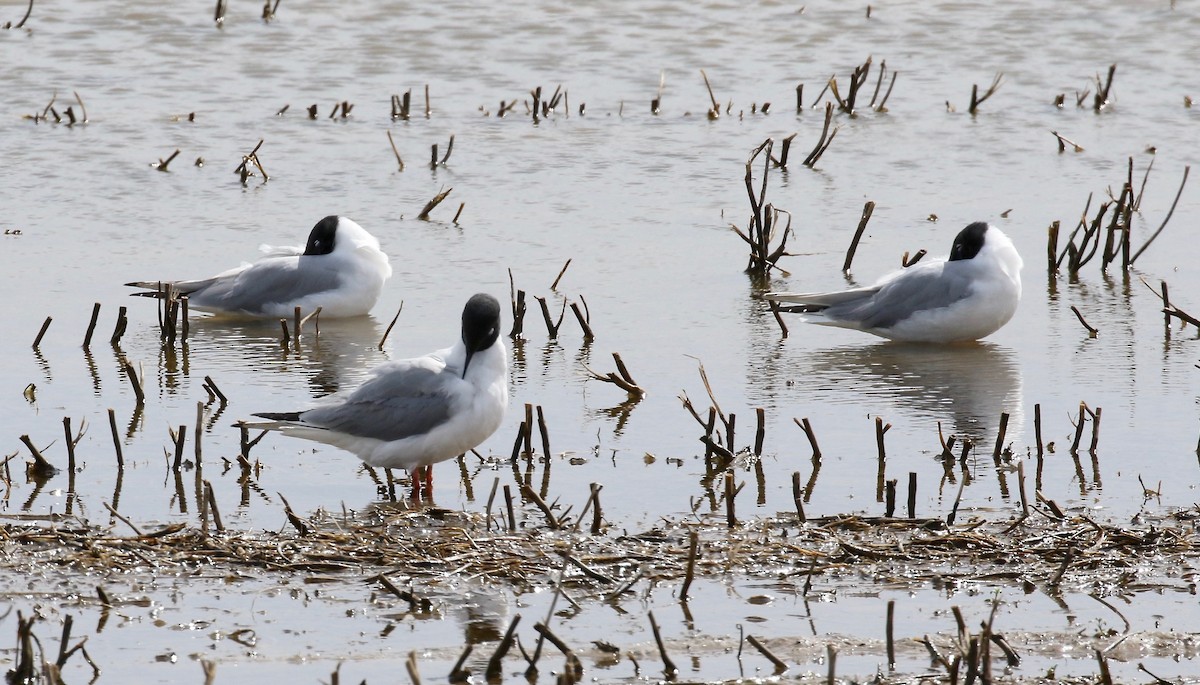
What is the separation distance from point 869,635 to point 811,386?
3.50 meters

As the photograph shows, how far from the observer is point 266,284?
32.8 feet

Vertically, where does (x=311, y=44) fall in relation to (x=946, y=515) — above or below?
above

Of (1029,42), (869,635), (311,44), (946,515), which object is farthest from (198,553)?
(1029,42)

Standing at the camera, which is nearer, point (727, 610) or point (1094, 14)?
point (727, 610)

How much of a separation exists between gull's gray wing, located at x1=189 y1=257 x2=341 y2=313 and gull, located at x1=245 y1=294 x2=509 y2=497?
3.13 metres

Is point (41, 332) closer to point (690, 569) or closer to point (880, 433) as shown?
point (880, 433)

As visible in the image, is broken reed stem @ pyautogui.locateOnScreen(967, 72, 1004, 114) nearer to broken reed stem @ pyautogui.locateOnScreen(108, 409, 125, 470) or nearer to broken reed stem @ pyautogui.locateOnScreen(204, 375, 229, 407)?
broken reed stem @ pyautogui.locateOnScreen(204, 375, 229, 407)

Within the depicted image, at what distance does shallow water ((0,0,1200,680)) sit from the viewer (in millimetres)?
6887

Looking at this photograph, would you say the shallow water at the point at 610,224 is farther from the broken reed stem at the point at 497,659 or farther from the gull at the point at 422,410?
the broken reed stem at the point at 497,659

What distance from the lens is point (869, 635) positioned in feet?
16.4

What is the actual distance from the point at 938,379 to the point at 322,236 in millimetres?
3877

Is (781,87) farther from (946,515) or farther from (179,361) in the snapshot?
(946,515)

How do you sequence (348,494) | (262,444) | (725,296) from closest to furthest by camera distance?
(348,494) < (262,444) < (725,296)

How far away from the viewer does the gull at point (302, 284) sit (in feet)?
32.3
